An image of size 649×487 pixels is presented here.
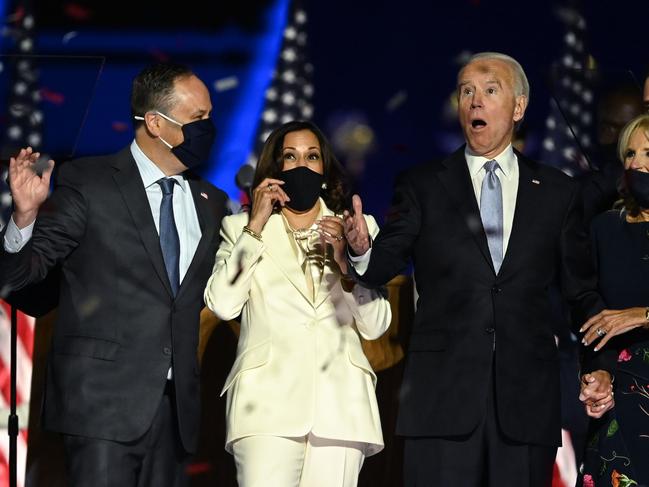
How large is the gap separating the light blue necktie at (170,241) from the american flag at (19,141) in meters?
0.56

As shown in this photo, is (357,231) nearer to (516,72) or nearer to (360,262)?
(360,262)

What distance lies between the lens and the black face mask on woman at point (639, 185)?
12.0ft

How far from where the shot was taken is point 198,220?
375cm

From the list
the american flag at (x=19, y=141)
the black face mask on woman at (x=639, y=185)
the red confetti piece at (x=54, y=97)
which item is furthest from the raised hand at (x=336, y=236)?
the red confetti piece at (x=54, y=97)

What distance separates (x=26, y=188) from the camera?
329cm

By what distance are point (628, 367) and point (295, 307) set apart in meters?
0.94

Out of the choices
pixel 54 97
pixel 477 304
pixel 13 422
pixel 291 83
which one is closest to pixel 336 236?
pixel 477 304

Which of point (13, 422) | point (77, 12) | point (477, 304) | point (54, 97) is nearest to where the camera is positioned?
point (477, 304)

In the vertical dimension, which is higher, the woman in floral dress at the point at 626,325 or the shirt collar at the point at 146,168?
the shirt collar at the point at 146,168

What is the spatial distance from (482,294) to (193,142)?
924 mm

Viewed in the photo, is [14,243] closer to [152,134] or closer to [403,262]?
[152,134]

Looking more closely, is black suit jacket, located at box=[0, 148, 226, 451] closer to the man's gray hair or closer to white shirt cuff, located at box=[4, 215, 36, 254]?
white shirt cuff, located at box=[4, 215, 36, 254]

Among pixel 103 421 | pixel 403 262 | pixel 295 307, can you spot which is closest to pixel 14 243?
pixel 103 421

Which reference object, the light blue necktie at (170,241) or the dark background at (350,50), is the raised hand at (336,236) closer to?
the light blue necktie at (170,241)
